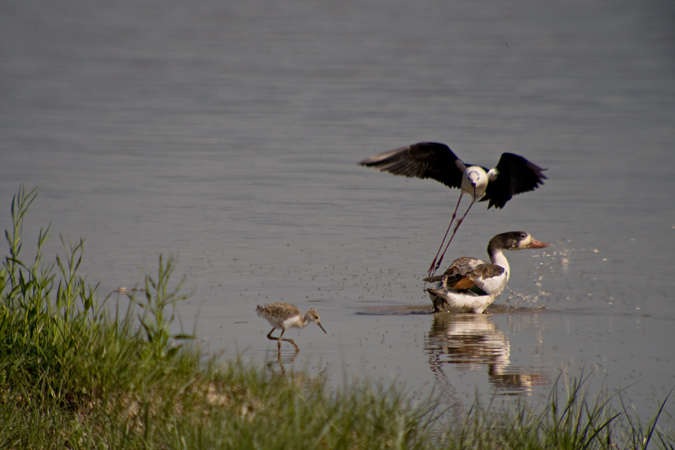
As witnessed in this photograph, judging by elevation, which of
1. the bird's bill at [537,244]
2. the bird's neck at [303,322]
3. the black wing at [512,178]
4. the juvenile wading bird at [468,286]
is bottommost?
the bird's neck at [303,322]

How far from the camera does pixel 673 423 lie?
5.73 meters

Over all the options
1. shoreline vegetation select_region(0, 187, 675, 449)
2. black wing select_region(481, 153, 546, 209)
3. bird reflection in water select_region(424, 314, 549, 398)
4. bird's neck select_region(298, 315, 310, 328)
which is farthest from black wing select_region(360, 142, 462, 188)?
shoreline vegetation select_region(0, 187, 675, 449)

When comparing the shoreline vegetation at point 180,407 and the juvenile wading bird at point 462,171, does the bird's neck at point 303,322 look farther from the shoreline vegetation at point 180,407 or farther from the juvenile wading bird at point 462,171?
the juvenile wading bird at point 462,171

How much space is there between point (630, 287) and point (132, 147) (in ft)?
31.7

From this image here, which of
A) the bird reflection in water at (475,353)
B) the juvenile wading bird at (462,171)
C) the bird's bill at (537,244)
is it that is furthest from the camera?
the bird's bill at (537,244)

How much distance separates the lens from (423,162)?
34.3 feet

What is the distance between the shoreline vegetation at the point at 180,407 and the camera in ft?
14.2

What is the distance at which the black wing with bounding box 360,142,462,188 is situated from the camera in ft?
33.1

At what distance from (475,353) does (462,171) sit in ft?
10.7

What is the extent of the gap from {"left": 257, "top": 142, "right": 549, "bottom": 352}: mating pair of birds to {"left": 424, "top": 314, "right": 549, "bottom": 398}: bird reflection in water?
20 centimetres

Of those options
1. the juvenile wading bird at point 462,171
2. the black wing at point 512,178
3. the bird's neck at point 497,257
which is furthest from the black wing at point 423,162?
the bird's neck at point 497,257

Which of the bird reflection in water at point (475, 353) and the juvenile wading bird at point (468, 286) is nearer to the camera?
the bird reflection in water at point (475, 353)

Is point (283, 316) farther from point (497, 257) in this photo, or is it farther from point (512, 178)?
point (512, 178)

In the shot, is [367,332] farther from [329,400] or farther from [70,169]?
[70,169]
